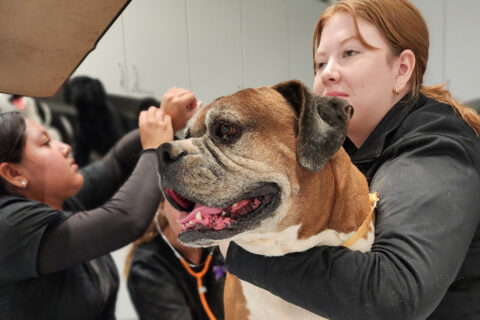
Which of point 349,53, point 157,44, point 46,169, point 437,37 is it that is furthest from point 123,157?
point 437,37

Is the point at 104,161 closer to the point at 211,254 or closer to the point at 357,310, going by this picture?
the point at 211,254

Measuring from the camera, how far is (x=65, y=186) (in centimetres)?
132

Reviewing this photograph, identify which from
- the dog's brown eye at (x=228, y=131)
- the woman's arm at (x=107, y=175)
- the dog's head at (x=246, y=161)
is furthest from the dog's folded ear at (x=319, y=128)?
the woman's arm at (x=107, y=175)

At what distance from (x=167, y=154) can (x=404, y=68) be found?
58cm

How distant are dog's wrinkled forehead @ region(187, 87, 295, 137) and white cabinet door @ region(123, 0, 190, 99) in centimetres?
29

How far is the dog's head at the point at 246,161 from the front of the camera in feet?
2.30

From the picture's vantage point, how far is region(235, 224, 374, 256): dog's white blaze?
0.76m

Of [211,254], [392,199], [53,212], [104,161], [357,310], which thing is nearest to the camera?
[357,310]

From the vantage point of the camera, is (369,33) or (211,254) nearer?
(369,33)

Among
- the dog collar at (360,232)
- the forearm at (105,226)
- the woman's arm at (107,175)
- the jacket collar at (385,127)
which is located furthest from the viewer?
the woman's arm at (107,175)

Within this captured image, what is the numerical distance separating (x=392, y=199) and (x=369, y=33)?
0.36 m

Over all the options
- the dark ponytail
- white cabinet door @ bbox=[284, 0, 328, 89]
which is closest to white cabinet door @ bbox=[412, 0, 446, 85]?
white cabinet door @ bbox=[284, 0, 328, 89]

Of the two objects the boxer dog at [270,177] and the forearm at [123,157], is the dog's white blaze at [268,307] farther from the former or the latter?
the forearm at [123,157]

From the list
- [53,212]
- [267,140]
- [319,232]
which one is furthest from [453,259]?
[53,212]
